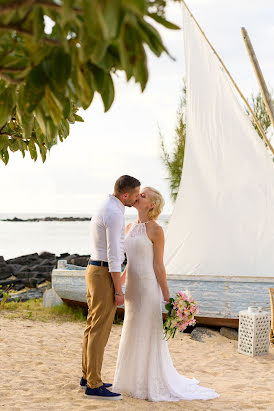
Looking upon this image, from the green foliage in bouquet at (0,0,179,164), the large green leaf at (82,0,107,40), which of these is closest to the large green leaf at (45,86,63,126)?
the green foliage in bouquet at (0,0,179,164)

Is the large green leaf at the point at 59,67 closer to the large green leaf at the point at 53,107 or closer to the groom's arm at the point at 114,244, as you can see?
the large green leaf at the point at 53,107

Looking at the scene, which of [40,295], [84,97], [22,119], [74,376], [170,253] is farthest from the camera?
[40,295]

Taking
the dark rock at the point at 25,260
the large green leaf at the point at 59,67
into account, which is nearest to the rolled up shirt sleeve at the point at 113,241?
the large green leaf at the point at 59,67

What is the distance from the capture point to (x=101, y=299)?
3.77 meters

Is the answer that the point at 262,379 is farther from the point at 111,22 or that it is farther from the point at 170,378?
the point at 111,22

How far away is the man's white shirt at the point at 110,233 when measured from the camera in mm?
3711

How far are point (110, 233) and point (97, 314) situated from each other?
0.64 meters

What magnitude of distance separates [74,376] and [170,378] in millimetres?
1139

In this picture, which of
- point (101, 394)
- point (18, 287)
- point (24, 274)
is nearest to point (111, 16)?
point (101, 394)

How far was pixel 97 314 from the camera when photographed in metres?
3.80

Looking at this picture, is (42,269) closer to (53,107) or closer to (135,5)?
(53,107)

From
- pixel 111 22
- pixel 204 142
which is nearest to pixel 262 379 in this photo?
pixel 204 142

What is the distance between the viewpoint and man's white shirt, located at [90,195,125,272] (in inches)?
146

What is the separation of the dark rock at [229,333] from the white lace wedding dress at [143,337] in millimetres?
A: 2820
